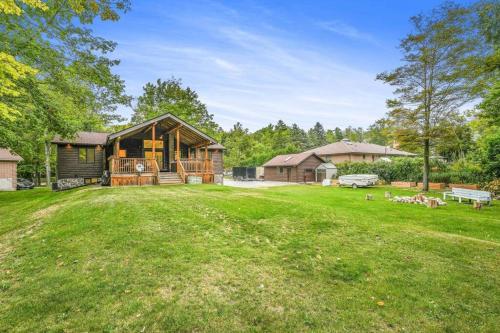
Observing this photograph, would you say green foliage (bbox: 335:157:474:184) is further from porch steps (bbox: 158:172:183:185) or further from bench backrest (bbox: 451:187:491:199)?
porch steps (bbox: 158:172:183:185)

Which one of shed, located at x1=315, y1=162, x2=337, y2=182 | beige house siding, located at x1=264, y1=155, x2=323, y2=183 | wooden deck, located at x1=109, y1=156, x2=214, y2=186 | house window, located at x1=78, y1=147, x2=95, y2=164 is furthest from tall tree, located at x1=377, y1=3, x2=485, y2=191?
house window, located at x1=78, y1=147, x2=95, y2=164

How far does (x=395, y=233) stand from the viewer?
21.2 feet

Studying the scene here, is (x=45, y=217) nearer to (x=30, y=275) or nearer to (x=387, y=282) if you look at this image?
(x=30, y=275)

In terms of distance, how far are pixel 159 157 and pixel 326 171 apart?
68.0 ft

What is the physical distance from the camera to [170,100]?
3425cm

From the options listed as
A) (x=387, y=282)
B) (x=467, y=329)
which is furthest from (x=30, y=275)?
(x=467, y=329)

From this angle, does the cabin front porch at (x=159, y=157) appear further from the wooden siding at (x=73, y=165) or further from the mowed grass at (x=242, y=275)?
the mowed grass at (x=242, y=275)

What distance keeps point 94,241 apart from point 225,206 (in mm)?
4032

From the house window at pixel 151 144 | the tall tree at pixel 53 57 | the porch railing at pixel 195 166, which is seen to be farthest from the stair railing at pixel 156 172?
the tall tree at pixel 53 57

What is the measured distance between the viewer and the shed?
31562 mm

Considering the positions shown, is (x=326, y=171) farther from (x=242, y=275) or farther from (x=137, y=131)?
(x=242, y=275)

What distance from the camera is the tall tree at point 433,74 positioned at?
1655cm

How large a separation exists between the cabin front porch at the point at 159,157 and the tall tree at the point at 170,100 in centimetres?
1273

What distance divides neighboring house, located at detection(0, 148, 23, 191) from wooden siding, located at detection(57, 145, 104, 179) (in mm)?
10778
